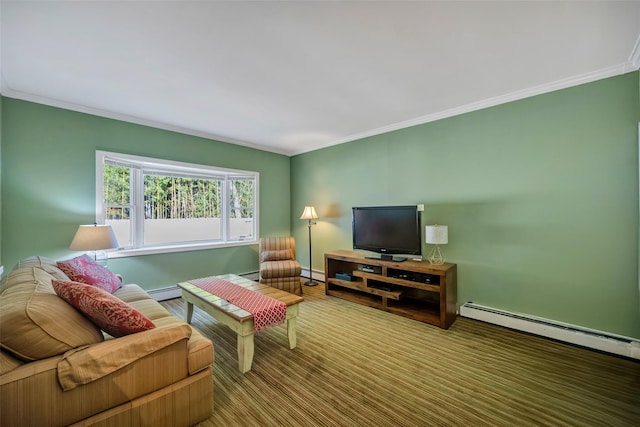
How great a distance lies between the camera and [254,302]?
2322 millimetres

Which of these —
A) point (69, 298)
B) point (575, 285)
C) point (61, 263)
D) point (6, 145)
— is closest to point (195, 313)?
point (61, 263)

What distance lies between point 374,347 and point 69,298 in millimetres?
2331

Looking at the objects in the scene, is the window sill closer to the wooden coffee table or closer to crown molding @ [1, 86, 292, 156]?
the wooden coffee table

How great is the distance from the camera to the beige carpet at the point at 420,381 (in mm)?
1620

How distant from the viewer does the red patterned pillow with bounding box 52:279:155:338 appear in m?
1.35

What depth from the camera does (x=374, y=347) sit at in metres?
2.45

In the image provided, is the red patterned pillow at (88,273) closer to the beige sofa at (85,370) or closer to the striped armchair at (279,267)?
the beige sofa at (85,370)

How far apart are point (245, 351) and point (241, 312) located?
11.9 inches

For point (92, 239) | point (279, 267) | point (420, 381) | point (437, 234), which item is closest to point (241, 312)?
point (420, 381)

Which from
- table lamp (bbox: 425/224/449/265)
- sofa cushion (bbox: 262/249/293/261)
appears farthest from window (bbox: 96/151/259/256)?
table lamp (bbox: 425/224/449/265)

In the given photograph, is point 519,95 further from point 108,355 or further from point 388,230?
point 108,355

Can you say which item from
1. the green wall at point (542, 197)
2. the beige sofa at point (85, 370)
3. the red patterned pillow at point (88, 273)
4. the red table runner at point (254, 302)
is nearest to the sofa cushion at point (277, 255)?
the red table runner at point (254, 302)

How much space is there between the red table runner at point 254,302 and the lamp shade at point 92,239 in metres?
1.01

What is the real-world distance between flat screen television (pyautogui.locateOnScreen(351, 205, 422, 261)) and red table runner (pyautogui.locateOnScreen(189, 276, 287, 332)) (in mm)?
1773
